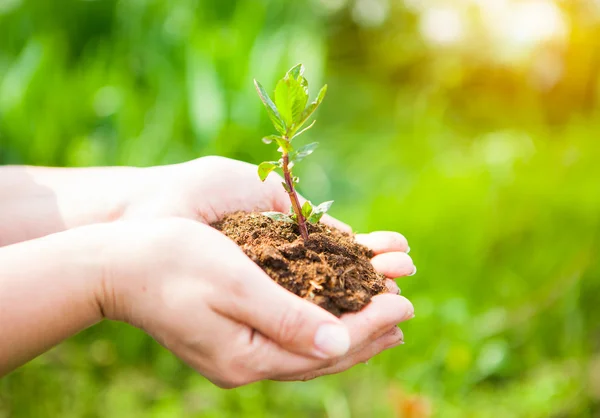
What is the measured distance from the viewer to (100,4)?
11.4 feet

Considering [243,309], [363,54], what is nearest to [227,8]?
[363,54]

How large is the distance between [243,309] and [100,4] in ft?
10.1

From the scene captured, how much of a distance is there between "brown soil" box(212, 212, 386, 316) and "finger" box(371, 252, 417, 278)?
29 mm

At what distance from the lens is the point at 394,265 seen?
3.92ft

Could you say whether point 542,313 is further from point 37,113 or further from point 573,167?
point 37,113

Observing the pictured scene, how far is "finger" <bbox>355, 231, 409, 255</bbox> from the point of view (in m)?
1.29

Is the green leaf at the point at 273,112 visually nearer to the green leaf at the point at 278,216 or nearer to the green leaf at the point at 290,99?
the green leaf at the point at 290,99

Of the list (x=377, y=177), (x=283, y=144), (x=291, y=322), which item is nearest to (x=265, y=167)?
(x=283, y=144)

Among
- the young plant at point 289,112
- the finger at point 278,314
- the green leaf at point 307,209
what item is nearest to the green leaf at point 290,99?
the young plant at point 289,112

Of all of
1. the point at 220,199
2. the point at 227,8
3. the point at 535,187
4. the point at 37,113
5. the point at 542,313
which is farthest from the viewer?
the point at 227,8

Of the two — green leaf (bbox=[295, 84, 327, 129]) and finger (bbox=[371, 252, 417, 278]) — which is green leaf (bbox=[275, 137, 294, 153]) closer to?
green leaf (bbox=[295, 84, 327, 129])

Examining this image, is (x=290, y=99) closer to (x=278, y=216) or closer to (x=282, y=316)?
(x=278, y=216)

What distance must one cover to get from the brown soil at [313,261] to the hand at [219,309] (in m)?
0.04

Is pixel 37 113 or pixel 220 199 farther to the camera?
pixel 37 113
